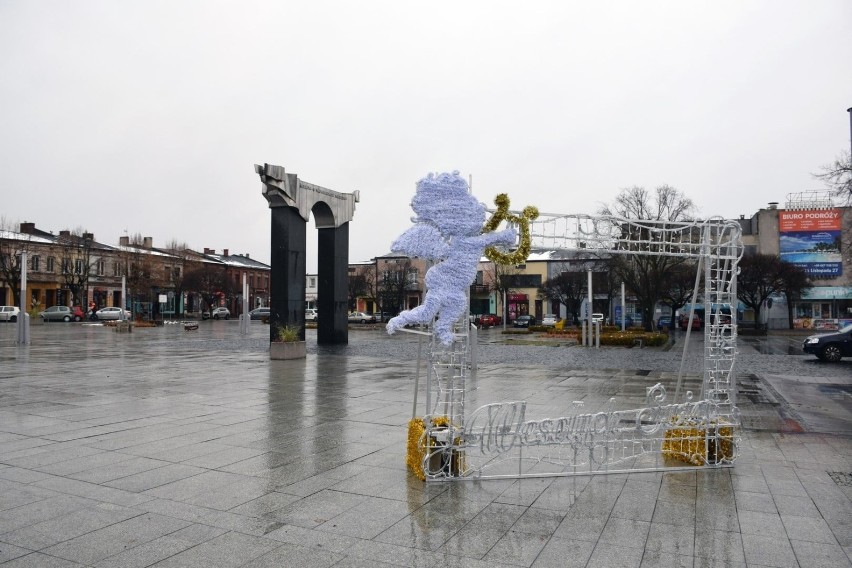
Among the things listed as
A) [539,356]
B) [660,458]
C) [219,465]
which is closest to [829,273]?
[539,356]

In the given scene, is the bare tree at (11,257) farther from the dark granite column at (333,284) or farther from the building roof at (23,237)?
the dark granite column at (333,284)

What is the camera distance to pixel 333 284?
87.1 ft

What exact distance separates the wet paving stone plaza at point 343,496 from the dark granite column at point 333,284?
15.0 metres

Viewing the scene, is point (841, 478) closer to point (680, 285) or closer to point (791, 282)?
point (680, 285)

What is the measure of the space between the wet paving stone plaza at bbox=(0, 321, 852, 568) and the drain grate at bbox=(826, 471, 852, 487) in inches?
0.9

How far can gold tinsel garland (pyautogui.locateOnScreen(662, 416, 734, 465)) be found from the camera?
680cm

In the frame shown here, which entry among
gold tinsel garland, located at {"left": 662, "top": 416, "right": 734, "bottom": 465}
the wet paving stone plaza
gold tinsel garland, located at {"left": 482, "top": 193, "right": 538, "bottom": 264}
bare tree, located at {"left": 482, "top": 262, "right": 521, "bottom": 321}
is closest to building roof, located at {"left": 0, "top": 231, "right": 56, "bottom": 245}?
bare tree, located at {"left": 482, "top": 262, "right": 521, "bottom": 321}

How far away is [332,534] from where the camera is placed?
15.6 ft

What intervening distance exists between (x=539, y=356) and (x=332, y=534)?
18.7m

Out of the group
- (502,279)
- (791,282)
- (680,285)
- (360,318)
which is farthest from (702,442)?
(360,318)

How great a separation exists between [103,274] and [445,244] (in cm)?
7135

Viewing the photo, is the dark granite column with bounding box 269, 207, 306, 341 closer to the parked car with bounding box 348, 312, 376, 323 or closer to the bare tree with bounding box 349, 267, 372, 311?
the parked car with bounding box 348, 312, 376, 323

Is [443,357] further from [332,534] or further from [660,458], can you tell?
[660,458]

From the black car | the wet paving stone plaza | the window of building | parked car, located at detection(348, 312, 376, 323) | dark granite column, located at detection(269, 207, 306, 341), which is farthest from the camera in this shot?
the window of building
